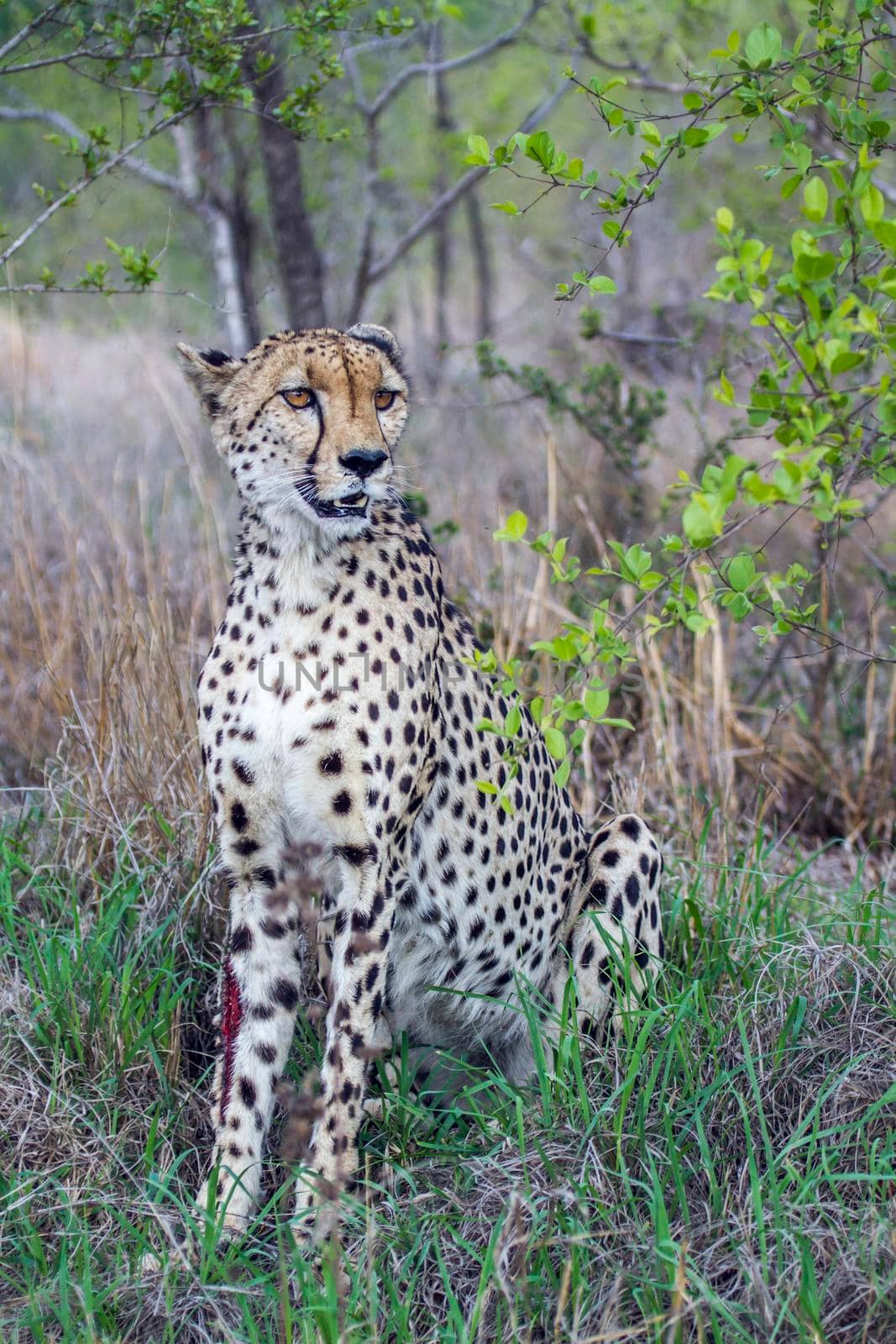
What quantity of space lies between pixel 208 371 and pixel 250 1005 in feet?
4.08

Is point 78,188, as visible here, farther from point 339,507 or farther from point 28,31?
point 339,507

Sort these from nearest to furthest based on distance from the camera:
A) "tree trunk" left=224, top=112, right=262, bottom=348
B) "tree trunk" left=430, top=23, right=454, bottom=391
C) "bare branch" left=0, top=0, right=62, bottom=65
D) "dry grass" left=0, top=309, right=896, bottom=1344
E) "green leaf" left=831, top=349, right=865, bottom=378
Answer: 1. "green leaf" left=831, top=349, right=865, bottom=378
2. "dry grass" left=0, top=309, right=896, bottom=1344
3. "bare branch" left=0, top=0, right=62, bottom=65
4. "tree trunk" left=224, top=112, right=262, bottom=348
5. "tree trunk" left=430, top=23, right=454, bottom=391

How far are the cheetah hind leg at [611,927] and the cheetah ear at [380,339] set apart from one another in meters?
1.18

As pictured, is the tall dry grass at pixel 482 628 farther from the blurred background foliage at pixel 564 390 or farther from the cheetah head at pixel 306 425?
the cheetah head at pixel 306 425

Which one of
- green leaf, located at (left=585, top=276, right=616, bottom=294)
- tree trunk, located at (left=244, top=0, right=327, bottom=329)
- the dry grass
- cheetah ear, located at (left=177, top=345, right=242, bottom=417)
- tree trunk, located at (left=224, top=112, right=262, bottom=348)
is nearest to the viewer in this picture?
green leaf, located at (left=585, top=276, right=616, bottom=294)

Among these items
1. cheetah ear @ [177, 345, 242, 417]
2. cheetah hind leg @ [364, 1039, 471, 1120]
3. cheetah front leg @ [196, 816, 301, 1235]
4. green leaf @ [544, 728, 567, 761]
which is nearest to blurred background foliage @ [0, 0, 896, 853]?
green leaf @ [544, 728, 567, 761]

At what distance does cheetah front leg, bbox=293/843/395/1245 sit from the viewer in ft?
7.76

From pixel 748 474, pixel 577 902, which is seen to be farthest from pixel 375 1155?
pixel 748 474

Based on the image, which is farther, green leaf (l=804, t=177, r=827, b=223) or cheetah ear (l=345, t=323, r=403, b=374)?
cheetah ear (l=345, t=323, r=403, b=374)

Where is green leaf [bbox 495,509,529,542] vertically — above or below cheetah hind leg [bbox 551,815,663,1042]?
above

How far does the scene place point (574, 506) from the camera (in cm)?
519

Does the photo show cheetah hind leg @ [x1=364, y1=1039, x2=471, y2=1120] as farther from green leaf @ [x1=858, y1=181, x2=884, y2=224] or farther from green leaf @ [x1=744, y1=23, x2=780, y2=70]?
green leaf @ [x1=744, y1=23, x2=780, y2=70]

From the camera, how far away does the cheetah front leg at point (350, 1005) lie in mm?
2365

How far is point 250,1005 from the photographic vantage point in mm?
2508
